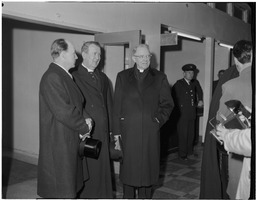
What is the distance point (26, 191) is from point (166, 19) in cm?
379

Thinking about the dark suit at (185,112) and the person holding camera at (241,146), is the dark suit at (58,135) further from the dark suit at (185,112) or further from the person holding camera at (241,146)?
the dark suit at (185,112)

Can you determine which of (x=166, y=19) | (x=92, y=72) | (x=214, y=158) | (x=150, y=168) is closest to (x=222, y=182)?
(x=214, y=158)

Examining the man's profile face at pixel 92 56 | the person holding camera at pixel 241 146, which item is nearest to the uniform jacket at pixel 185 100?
the man's profile face at pixel 92 56

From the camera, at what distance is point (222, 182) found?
2385 mm

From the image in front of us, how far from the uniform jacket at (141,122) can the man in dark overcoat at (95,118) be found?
22cm

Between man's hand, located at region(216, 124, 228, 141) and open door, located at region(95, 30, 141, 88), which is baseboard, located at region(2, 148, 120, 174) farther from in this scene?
man's hand, located at region(216, 124, 228, 141)

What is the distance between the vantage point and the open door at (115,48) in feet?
13.1

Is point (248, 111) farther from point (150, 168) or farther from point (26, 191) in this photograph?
point (26, 191)

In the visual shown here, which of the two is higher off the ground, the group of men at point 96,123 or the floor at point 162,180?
the group of men at point 96,123

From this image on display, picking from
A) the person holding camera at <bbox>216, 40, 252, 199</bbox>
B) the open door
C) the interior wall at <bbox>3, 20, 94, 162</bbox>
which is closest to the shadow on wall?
the interior wall at <bbox>3, 20, 94, 162</bbox>

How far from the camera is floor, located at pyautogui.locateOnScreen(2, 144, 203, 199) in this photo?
12.8 feet

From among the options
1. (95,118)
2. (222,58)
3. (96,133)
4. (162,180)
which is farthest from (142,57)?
(222,58)

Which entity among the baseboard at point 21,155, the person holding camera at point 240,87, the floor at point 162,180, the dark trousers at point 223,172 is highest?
the person holding camera at point 240,87

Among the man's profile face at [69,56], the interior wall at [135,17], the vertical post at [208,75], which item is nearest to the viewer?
the man's profile face at [69,56]
